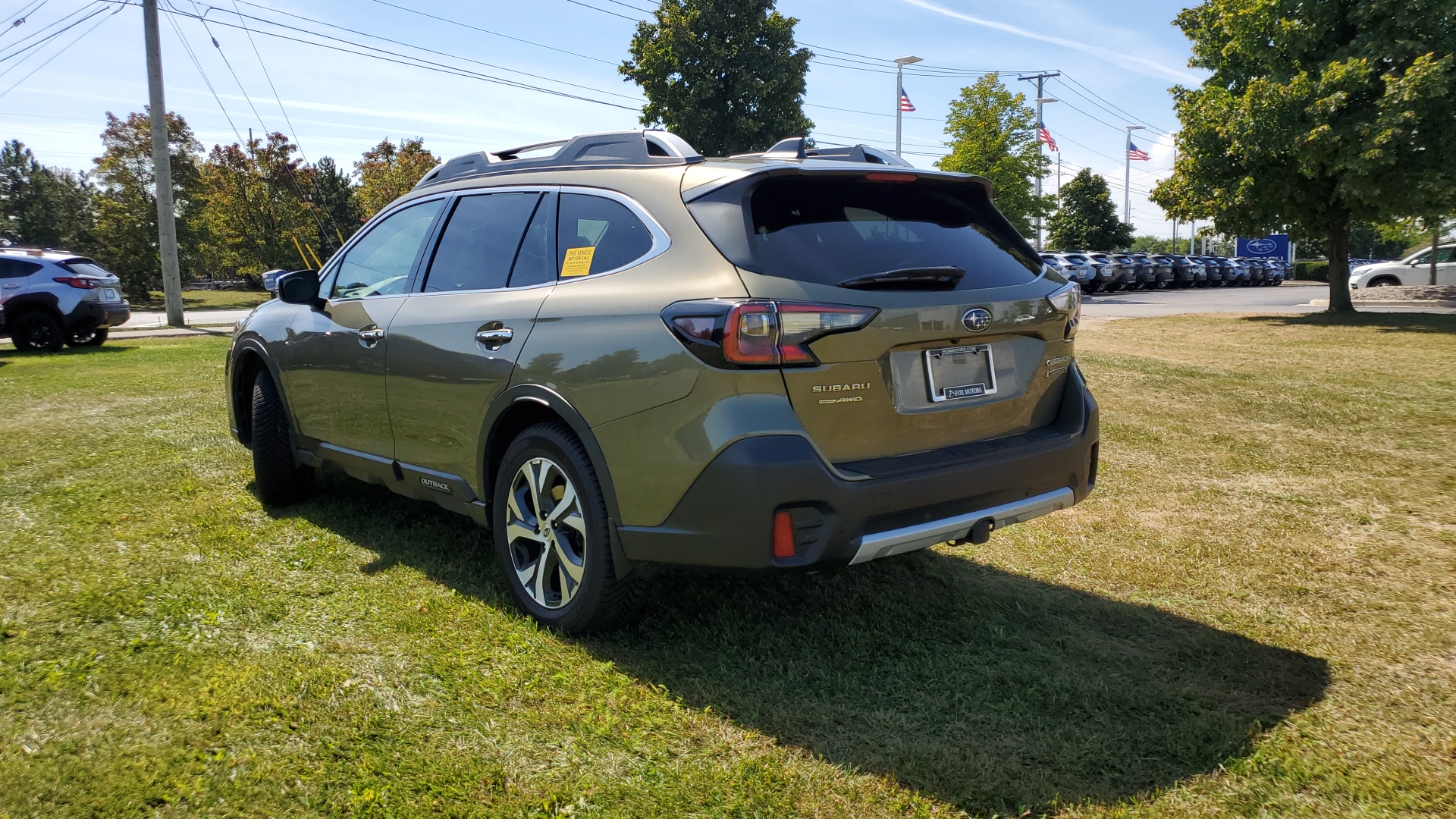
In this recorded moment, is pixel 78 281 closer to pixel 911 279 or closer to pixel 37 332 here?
pixel 37 332

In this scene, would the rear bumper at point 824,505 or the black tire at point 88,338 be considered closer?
the rear bumper at point 824,505

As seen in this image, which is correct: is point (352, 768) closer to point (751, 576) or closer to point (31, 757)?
point (31, 757)

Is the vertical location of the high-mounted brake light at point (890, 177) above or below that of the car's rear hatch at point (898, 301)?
above

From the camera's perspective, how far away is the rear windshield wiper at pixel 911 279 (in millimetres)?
3162

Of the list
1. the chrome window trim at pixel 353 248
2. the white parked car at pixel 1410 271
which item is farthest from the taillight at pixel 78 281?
the white parked car at pixel 1410 271

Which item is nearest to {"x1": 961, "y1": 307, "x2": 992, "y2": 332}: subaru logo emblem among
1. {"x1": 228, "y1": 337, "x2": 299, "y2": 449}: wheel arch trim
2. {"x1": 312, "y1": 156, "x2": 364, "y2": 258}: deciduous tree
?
{"x1": 228, "y1": 337, "x2": 299, "y2": 449}: wheel arch trim

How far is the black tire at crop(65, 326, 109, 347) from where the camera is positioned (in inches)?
648

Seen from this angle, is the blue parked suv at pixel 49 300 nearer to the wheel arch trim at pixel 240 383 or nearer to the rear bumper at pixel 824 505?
the wheel arch trim at pixel 240 383

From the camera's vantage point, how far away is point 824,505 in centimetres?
304

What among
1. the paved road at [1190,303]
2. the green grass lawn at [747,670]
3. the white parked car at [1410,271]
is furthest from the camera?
the white parked car at [1410,271]

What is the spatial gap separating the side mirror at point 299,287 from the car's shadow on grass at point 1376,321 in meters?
18.2

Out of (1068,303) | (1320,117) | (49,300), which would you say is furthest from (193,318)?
(1068,303)

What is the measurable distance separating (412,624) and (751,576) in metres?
1.48

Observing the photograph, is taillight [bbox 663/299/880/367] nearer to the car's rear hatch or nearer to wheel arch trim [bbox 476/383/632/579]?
the car's rear hatch
